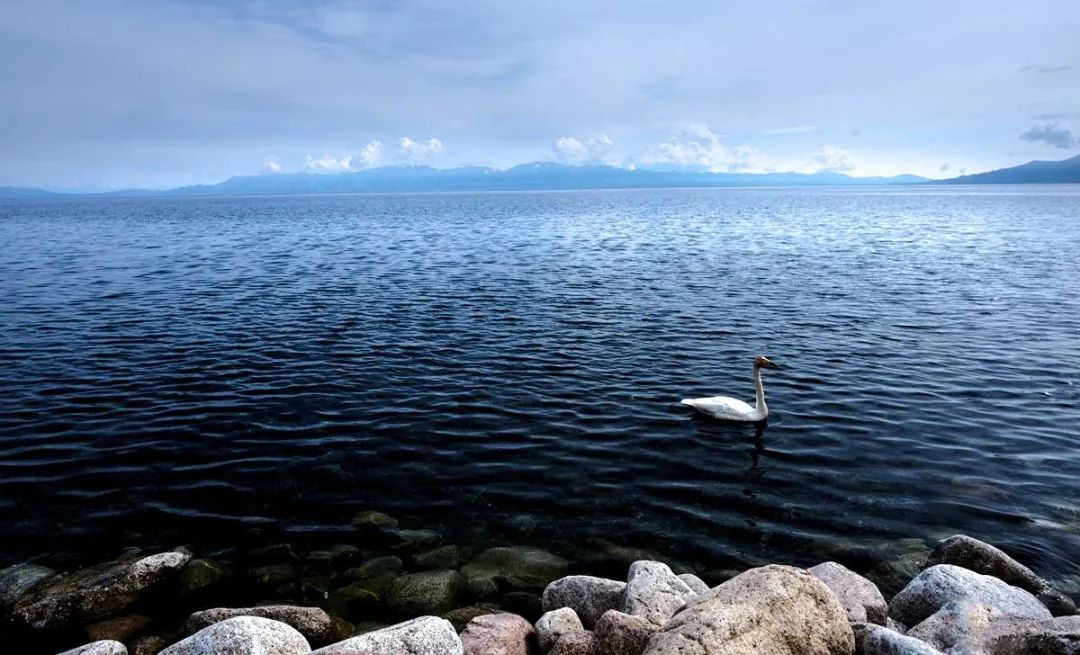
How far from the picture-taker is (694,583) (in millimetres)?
11242

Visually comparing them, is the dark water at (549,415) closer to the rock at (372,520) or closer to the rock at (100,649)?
the rock at (372,520)

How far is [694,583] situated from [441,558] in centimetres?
494

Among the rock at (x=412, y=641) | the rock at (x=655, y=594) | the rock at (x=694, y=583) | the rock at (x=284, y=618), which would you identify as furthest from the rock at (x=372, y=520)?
the rock at (x=694, y=583)

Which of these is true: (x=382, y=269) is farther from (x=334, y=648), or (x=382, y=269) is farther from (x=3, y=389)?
(x=334, y=648)

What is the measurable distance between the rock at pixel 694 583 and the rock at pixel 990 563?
4689 mm

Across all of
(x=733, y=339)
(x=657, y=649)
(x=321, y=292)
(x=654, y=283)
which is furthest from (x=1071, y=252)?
(x=657, y=649)

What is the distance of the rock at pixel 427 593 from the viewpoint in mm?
11406

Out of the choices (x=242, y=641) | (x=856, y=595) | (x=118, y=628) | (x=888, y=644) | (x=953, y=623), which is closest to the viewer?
(x=888, y=644)

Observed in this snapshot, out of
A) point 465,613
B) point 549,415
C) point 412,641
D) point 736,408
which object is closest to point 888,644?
point 412,641

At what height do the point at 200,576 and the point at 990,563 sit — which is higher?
the point at 990,563

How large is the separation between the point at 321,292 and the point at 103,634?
30388mm

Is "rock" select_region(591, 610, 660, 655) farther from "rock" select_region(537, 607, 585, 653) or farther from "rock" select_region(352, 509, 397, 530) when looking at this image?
"rock" select_region(352, 509, 397, 530)

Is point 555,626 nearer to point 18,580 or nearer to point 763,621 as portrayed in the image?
point 763,621

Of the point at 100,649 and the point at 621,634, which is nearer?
the point at 621,634
